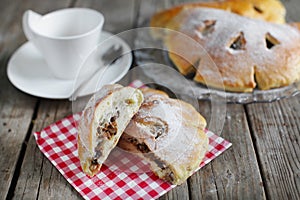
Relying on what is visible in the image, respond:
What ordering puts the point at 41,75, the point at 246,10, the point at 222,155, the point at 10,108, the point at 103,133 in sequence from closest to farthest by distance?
the point at 103,133 < the point at 222,155 < the point at 10,108 < the point at 41,75 < the point at 246,10

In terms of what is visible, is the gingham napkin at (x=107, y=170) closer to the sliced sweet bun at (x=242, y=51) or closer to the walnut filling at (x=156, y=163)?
the walnut filling at (x=156, y=163)

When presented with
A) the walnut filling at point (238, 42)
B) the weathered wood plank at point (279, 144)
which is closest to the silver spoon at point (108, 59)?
the walnut filling at point (238, 42)

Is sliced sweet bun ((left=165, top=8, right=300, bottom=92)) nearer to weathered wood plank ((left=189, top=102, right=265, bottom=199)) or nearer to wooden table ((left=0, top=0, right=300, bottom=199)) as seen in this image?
wooden table ((left=0, top=0, right=300, bottom=199))

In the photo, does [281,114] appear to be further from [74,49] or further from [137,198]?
[74,49]

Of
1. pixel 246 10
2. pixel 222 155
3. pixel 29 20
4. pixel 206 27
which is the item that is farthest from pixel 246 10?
pixel 29 20

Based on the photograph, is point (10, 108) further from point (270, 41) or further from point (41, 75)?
point (270, 41)
